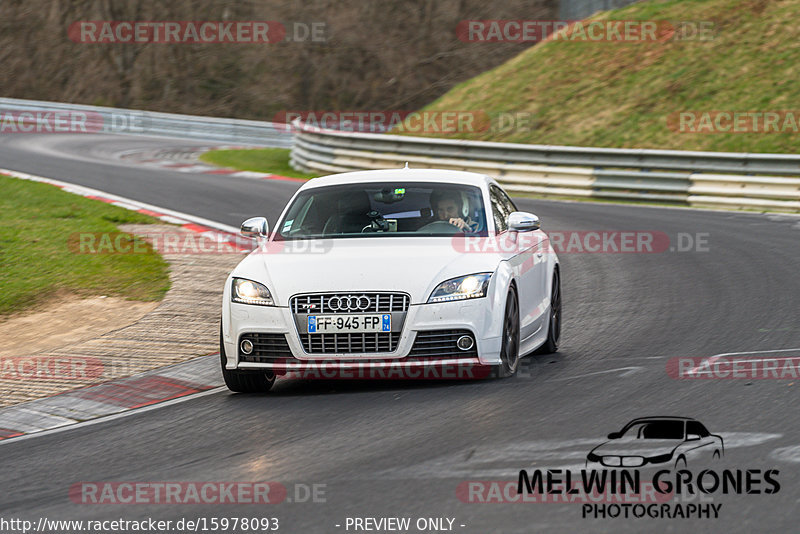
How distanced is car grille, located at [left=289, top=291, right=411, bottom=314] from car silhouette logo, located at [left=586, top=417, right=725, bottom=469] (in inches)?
70.7

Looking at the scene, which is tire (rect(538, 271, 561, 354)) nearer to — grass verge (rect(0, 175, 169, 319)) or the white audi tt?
the white audi tt

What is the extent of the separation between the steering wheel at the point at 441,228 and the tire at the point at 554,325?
1.20 meters

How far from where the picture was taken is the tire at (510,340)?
7938 mm

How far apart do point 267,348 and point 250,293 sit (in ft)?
1.31

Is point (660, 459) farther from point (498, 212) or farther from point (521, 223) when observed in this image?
point (498, 212)

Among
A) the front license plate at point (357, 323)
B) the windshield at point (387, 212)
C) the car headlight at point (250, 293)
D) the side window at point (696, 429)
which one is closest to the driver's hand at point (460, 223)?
the windshield at point (387, 212)

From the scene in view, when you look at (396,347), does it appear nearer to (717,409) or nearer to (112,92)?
(717,409)

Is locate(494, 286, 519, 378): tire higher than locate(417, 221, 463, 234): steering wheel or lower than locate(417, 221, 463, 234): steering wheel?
lower

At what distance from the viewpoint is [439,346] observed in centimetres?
770

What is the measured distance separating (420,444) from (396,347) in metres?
1.34

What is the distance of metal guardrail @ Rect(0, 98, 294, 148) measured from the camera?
37.9m

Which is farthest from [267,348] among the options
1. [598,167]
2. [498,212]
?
[598,167]

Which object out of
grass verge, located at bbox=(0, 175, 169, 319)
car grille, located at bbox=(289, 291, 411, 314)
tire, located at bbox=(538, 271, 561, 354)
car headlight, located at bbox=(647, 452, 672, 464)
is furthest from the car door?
grass verge, located at bbox=(0, 175, 169, 319)

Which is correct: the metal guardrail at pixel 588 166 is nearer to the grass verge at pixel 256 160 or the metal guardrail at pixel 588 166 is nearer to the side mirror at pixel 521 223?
the grass verge at pixel 256 160
